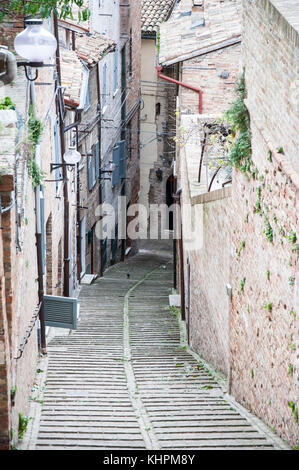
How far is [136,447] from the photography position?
266 inches

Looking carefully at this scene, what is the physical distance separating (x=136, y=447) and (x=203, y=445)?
2.24 feet

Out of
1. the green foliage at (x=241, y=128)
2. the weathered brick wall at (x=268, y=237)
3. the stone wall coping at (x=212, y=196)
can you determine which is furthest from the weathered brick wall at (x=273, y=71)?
the stone wall coping at (x=212, y=196)

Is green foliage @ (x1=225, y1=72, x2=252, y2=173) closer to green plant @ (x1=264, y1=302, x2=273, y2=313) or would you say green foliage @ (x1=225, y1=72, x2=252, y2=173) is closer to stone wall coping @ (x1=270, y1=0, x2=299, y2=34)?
stone wall coping @ (x1=270, y1=0, x2=299, y2=34)

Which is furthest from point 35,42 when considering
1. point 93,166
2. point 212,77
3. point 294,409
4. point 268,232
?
point 93,166

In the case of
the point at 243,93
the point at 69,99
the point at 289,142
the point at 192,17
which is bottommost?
the point at 289,142

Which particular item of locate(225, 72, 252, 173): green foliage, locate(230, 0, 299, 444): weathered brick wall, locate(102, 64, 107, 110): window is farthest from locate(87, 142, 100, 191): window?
locate(225, 72, 252, 173): green foliage

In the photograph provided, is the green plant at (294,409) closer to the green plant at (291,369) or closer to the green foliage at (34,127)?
the green plant at (291,369)

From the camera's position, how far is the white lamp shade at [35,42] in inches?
255

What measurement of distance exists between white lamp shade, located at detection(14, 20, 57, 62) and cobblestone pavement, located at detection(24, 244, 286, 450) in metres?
3.81

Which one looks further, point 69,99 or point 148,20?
point 148,20

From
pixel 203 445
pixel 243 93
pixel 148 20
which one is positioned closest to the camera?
pixel 203 445

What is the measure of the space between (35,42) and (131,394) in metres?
4.93
